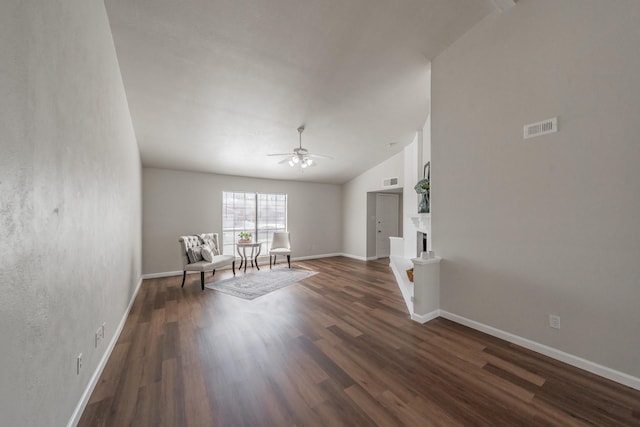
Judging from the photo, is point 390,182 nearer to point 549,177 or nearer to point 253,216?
point 253,216

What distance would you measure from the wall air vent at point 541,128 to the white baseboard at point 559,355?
1997 millimetres

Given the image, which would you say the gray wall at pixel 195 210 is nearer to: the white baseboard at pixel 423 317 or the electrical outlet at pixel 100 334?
the electrical outlet at pixel 100 334

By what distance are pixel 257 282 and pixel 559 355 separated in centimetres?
426

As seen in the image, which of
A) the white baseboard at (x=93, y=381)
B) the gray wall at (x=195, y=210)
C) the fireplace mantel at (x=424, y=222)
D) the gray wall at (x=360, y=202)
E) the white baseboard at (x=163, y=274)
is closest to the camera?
the white baseboard at (x=93, y=381)

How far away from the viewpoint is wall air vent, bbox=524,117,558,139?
87.0 inches

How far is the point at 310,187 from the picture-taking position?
24.8ft

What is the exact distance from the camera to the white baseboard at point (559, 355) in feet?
6.12

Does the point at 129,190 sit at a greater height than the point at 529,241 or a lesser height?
greater

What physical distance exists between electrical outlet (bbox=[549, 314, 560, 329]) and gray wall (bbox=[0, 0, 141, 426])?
3.52m

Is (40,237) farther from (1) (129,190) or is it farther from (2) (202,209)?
(2) (202,209)

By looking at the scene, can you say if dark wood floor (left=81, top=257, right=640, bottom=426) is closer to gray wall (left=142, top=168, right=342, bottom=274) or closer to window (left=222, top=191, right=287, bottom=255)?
gray wall (left=142, top=168, right=342, bottom=274)

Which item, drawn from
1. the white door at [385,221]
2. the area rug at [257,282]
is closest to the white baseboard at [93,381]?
the area rug at [257,282]

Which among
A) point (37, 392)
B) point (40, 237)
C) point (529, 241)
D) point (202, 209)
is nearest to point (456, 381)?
point (529, 241)

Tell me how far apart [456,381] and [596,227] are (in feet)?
5.64
